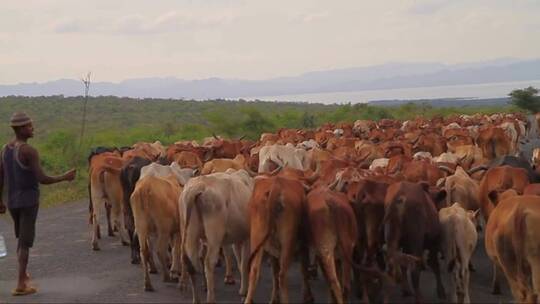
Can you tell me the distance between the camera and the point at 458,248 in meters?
8.93

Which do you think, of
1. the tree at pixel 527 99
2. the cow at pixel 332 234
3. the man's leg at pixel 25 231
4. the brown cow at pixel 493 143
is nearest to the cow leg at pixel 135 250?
the man's leg at pixel 25 231

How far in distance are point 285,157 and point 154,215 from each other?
4861 millimetres

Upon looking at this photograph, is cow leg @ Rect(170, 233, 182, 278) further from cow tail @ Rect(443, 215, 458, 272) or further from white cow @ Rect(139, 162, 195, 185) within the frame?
cow tail @ Rect(443, 215, 458, 272)

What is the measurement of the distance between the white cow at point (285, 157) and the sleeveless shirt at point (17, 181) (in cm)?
500

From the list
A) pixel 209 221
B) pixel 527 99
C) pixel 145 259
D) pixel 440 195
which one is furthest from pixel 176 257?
pixel 527 99

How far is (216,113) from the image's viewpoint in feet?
120

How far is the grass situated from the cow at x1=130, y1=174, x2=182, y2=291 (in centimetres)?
1065

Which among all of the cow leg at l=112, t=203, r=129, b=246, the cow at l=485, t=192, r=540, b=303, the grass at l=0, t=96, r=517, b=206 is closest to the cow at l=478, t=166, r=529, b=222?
the cow at l=485, t=192, r=540, b=303

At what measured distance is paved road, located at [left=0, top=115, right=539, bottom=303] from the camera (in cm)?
964

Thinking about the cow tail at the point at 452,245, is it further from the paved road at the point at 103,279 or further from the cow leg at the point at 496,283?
the cow leg at the point at 496,283

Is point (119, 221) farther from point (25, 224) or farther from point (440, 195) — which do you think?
point (440, 195)

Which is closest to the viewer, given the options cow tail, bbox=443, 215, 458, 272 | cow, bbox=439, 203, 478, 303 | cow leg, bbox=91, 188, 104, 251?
cow, bbox=439, 203, 478, 303

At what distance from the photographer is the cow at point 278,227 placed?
8.29m

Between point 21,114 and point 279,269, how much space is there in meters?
4.09
